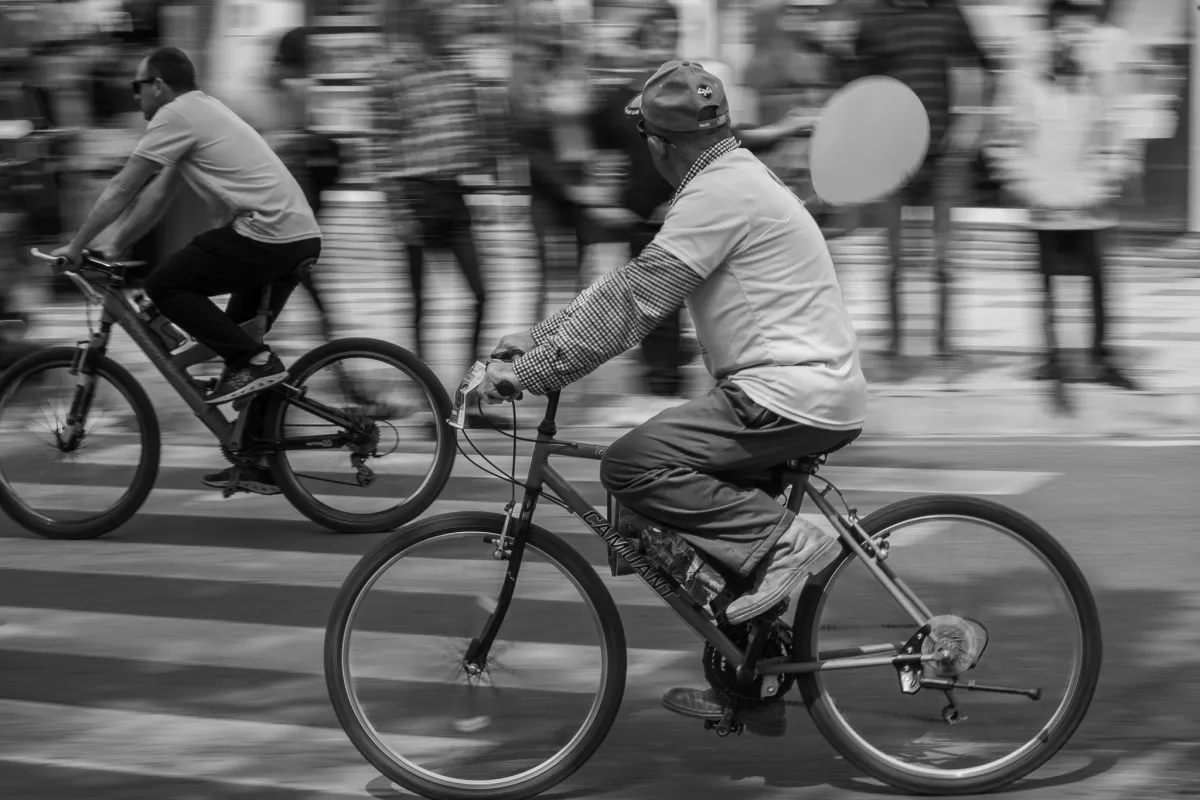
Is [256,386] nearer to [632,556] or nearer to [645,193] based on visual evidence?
[645,193]

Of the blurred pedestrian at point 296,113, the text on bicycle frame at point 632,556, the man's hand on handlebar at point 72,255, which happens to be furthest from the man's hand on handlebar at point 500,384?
the blurred pedestrian at point 296,113

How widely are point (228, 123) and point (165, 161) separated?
0.31 meters

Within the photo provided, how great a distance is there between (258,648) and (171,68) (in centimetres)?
268

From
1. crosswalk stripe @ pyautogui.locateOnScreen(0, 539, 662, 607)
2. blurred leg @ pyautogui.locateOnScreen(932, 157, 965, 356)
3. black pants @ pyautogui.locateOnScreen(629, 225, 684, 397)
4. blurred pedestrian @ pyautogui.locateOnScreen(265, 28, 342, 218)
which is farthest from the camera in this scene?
blurred pedestrian @ pyautogui.locateOnScreen(265, 28, 342, 218)

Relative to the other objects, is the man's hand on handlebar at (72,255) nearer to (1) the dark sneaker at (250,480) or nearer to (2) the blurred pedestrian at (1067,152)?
(1) the dark sneaker at (250,480)

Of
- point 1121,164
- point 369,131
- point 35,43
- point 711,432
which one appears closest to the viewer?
point 711,432

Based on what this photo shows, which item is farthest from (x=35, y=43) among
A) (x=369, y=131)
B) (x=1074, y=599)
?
(x=1074, y=599)

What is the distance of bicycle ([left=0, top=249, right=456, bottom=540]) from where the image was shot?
7082mm

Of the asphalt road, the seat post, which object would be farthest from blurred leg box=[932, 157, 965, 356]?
the seat post

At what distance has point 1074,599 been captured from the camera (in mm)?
4215

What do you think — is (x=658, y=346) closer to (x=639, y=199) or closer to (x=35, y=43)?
(x=639, y=199)

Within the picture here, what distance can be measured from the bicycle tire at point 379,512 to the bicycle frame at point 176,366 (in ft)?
0.24

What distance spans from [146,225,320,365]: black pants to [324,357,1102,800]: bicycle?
289 cm

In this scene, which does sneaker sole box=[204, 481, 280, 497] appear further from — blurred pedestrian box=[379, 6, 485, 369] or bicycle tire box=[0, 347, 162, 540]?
blurred pedestrian box=[379, 6, 485, 369]
